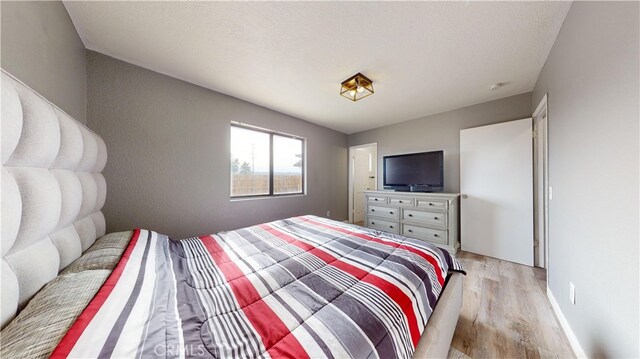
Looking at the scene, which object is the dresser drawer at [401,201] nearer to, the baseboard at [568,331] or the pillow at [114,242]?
the baseboard at [568,331]

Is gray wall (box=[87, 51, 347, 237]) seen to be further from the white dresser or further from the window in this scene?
the white dresser

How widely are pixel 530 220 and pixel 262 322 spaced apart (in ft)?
11.1

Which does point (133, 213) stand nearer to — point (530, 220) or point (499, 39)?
point (499, 39)

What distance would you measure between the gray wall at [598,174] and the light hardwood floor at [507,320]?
0.18 metres

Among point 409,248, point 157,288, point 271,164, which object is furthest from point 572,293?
point 271,164

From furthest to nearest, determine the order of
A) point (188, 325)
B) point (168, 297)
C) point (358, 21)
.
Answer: point (358, 21)
point (168, 297)
point (188, 325)

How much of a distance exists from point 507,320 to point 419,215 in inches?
65.4

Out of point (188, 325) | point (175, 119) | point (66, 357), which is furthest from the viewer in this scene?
point (175, 119)

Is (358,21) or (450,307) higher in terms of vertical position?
(358,21)

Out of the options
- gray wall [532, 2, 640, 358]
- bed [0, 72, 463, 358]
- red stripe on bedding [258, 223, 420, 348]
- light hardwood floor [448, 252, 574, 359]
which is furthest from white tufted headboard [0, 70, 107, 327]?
gray wall [532, 2, 640, 358]

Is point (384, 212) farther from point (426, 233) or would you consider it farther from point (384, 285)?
point (384, 285)

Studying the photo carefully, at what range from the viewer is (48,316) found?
1.83ft

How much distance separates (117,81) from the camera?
1.86 m

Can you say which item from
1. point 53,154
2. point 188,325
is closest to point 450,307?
point 188,325
